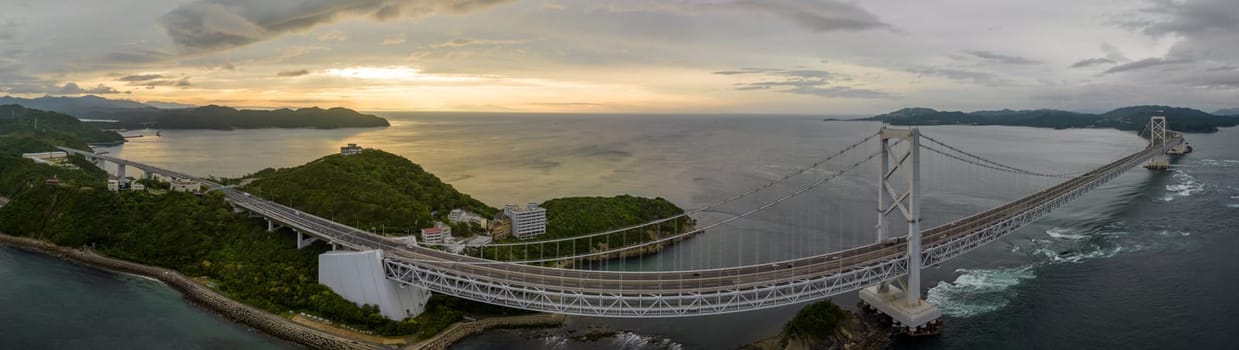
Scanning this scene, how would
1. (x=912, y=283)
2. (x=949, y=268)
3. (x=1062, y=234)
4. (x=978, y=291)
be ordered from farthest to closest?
1. (x=1062, y=234)
2. (x=949, y=268)
3. (x=978, y=291)
4. (x=912, y=283)

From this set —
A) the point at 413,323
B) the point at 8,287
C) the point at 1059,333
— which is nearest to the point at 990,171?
the point at 1059,333

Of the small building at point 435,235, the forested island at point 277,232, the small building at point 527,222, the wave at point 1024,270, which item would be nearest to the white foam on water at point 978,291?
the wave at point 1024,270

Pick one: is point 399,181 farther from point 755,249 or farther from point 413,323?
point 755,249

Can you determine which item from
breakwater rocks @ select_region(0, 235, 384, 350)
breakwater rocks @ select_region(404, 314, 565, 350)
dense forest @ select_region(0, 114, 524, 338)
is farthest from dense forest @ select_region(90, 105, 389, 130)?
breakwater rocks @ select_region(404, 314, 565, 350)

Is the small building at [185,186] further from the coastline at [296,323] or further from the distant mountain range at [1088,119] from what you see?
the distant mountain range at [1088,119]

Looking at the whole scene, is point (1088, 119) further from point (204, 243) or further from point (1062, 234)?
point (204, 243)

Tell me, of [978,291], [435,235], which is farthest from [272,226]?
[978,291]
